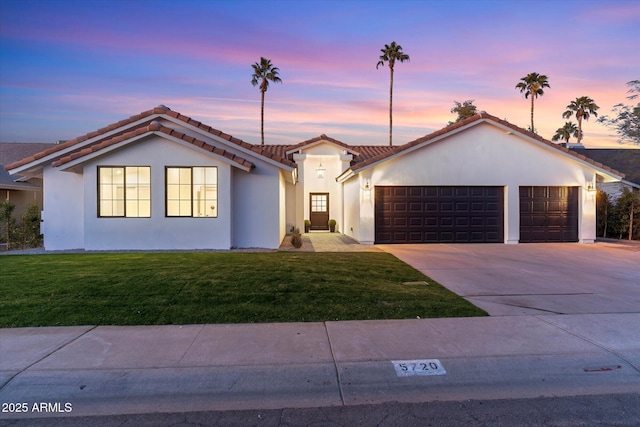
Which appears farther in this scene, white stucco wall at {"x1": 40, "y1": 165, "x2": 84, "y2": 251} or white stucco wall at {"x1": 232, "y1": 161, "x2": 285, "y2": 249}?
white stucco wall at {"x1": 232, "y1": 161, "x2": 285, "y2": 249}

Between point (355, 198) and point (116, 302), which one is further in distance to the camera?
point (355, 198)

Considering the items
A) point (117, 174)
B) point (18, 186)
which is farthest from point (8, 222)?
point (18, 186)

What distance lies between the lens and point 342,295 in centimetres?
671

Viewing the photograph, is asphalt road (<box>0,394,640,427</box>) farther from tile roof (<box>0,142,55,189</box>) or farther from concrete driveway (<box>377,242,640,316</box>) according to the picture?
tile roof (<box>0,142,55,189</box>)

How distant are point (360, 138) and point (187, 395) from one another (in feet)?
103

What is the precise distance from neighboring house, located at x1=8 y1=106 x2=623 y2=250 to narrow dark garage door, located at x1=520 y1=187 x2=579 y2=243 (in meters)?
0.04

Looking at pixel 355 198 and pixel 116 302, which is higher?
pixel 355 198

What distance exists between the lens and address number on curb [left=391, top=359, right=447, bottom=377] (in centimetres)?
390

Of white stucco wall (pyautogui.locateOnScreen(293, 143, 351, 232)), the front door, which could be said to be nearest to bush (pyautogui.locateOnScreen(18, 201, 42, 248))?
white stucco wall (pyautogui.locateOnScreen(293, 143, 351, 232))

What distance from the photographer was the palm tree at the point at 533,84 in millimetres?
36125

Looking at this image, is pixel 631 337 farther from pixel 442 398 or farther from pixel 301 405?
pixel 301 405

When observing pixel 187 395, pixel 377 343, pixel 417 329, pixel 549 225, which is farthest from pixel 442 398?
pixel 549 225

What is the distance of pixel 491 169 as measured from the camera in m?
15.1

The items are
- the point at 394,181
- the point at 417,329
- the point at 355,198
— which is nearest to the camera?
the point at 417,329
